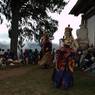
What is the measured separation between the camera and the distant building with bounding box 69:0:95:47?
71.0ft

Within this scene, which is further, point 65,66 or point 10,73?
point 10,73

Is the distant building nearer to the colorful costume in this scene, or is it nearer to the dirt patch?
the dirt patch

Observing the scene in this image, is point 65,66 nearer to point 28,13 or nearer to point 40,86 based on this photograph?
point 40,86

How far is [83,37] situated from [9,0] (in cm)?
995

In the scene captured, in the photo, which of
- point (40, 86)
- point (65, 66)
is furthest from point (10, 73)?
point (65, 66)

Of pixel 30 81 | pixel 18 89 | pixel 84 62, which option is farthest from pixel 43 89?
pixel 84 62

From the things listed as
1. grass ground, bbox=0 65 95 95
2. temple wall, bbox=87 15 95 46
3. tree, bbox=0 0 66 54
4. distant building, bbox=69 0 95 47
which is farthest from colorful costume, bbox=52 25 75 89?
tree, bbox=0 0 66 54

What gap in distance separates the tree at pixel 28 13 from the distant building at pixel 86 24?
25.0 feet

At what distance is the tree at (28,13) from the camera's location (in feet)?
103

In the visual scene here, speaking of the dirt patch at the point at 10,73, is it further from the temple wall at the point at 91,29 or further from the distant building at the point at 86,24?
the temple wall at the point at 91,29

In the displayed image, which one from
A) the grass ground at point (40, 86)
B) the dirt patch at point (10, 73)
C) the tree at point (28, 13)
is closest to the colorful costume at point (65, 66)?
the grass ground at point (40, 86)

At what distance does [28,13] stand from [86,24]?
9.52 metres

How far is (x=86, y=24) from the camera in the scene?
2373cm

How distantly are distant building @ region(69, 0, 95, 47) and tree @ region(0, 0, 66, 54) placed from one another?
763 cm
